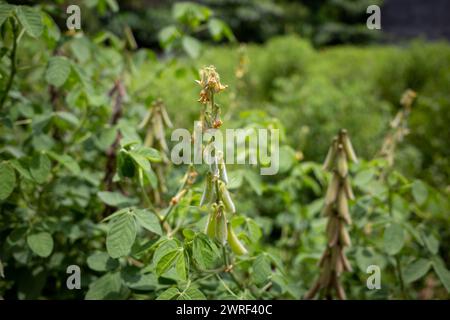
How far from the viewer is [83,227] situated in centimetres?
169

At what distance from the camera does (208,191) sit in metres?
1.17

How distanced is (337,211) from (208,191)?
0.65m

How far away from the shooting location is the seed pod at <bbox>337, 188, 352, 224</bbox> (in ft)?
5.24

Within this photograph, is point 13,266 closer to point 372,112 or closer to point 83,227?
point 83,227

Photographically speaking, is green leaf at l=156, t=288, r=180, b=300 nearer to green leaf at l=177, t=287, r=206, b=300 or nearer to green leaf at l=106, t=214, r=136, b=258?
green leaf at l=177, t=287, r=206, b=300

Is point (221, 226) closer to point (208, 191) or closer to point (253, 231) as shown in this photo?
point (208, 191)

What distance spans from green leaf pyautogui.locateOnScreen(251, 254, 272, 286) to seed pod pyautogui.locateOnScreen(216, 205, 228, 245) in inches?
9.0

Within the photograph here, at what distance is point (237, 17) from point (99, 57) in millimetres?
10505

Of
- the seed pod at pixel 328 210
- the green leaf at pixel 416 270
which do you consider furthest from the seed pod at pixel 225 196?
the green leaf at pixel 416 270

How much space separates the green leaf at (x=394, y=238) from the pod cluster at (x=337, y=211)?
140mm

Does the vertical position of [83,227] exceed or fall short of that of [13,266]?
it exceeds it

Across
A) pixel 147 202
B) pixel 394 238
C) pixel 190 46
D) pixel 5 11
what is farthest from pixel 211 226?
pixel 190 46
